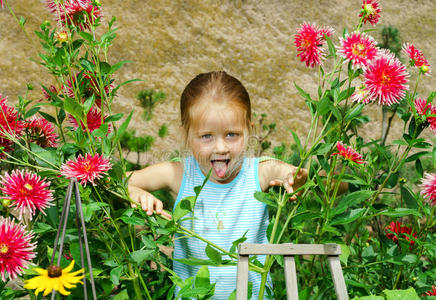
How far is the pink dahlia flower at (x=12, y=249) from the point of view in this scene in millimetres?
622

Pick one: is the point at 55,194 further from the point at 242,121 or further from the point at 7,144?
the point at 242,121

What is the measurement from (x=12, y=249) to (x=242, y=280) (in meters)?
0.36

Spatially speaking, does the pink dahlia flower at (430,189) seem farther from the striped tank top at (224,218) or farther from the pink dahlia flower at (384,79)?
the striped tank top at (224,218)

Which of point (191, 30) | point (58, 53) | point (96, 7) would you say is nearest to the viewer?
point (58, 53)

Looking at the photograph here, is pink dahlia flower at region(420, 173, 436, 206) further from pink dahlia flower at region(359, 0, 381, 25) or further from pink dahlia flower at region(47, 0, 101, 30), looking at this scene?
pink dahlia flower at region(47, 0, 101, 30)

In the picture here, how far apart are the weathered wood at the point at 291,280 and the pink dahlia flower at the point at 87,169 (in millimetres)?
328

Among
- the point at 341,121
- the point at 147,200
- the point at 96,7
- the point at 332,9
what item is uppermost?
the point at 332,9

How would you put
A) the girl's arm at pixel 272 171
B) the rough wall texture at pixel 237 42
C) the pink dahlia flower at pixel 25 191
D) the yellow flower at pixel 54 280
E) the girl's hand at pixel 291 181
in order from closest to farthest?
1. the yellow flower at pixel 54 280
2. the pink dahlia flower at pixel 25 191
3. the girl's hand at pixel 291 181
4. the girl's arm at pixel 272 171
5. the rough wall texture at pixel 237 42

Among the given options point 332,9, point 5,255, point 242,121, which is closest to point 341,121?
point 242,121

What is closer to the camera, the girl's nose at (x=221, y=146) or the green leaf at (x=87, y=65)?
the green leaf at (x=87, y=65)

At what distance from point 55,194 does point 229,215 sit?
457 mm

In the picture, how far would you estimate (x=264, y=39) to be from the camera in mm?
3061

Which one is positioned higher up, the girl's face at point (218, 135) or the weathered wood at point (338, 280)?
the girl's face at point (218, 135)

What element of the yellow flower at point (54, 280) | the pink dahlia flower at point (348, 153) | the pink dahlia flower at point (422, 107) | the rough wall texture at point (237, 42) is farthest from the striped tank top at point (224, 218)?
the rough wall texture at point (237, 42)
